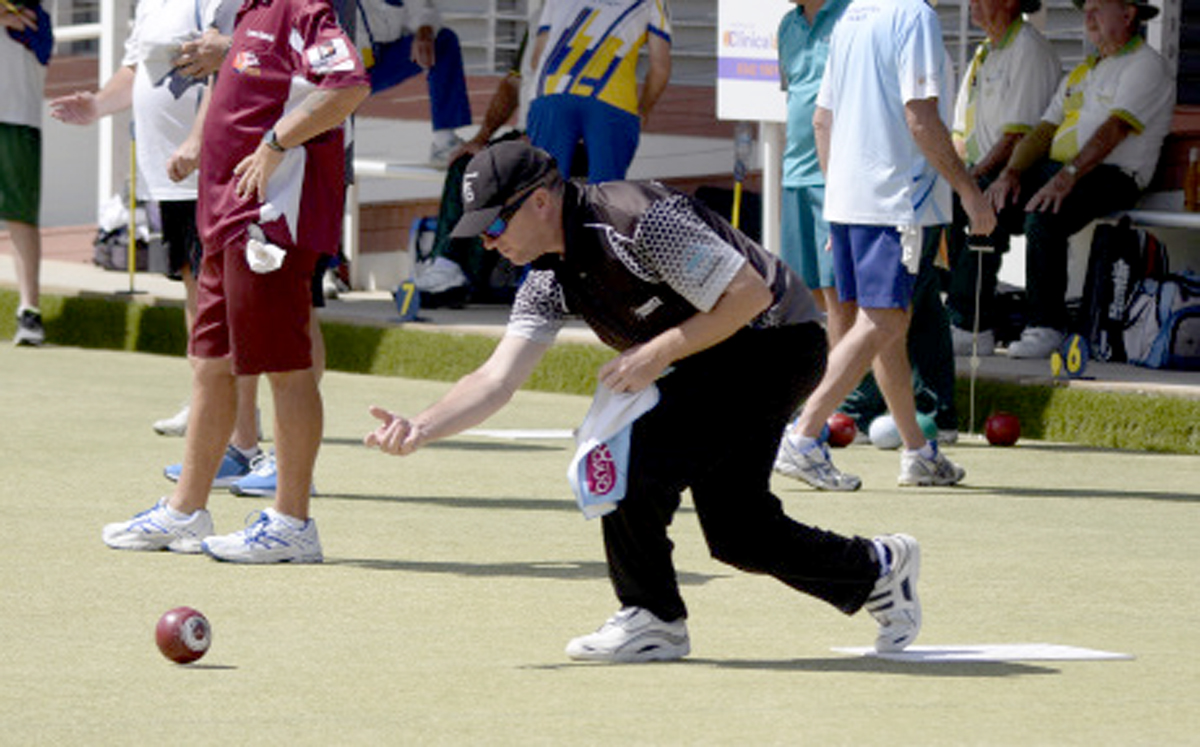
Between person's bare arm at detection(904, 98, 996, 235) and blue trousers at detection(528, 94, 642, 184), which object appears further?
blue trousers at detection(528, 94, 642, 184)

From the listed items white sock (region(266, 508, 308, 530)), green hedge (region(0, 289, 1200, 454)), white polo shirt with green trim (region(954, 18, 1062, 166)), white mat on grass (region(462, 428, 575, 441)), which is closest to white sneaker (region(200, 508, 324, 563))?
white sock (region(266, 508, 308, 530))

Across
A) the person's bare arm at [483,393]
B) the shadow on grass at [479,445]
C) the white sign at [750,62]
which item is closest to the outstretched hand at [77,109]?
the shadow on grass at [479,445]

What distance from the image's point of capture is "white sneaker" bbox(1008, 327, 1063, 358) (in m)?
11.1

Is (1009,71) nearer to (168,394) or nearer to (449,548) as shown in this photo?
(168,394)

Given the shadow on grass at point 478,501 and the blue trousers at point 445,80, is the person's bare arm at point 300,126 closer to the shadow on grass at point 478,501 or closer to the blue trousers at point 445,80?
the shadow on grass at point 478,501

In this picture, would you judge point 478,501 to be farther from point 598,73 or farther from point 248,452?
point 598,73

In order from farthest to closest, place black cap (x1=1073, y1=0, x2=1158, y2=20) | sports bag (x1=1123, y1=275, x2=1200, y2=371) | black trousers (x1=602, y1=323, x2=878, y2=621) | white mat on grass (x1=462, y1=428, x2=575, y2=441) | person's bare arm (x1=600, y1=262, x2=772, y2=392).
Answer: black cap (x1=1073, y1=0, x2=1158, y2=20) → sports bag (x1=1123, y1=275, x2=1200, y2=371) → white mat on grass (x1=462, y1=428, x2=575, y2=441) → black trousers (x1=602, y1=323, x2=878, y2=621) → person's bare arm (x1=600, y1=262, x2=772, y2=392)

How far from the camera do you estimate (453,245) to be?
1301cm

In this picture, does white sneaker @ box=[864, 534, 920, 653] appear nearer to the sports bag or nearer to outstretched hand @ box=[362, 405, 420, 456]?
outstretched hand @ box=[362, 405, 420, 456]

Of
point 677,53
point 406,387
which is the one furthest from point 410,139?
point 406,387

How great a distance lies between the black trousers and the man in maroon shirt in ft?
4.73

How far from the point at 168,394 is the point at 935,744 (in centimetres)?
665

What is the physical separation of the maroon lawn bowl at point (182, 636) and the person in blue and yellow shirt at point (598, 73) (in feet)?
19.9

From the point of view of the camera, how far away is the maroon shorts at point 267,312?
22.2 ft
